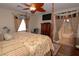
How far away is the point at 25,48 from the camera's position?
49.8 inches

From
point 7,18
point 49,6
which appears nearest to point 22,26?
point 7,18

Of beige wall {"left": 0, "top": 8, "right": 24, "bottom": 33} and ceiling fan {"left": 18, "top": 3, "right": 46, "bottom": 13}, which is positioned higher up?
ceiling fan {"left": 18, "top": 3, "right": 46, "bottom": 13}

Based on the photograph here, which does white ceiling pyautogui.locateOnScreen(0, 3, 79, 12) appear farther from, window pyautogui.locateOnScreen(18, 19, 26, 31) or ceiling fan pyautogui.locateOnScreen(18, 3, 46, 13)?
window pyautogui.locateOnScreen(18, 19, 26, 31)

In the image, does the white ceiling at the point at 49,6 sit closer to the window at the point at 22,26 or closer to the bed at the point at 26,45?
the window at the point at 22,26

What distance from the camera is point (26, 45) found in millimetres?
1290

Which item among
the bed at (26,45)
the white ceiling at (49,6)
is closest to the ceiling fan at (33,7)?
the white ceiling at (49,6)

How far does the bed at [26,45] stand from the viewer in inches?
46.8

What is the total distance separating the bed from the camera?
1.19m

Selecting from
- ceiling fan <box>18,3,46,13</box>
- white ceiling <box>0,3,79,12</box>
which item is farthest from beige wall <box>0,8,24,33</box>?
ceiling fan <box>18,3,46,13</box>

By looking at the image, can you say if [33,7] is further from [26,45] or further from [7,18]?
[26,45]

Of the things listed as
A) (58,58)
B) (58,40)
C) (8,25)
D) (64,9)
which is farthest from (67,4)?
(8,25)

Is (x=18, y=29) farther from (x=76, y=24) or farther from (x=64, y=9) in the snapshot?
(x=76, y=24)

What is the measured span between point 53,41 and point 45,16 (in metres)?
0.42

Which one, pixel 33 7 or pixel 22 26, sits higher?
pixel 33 7
